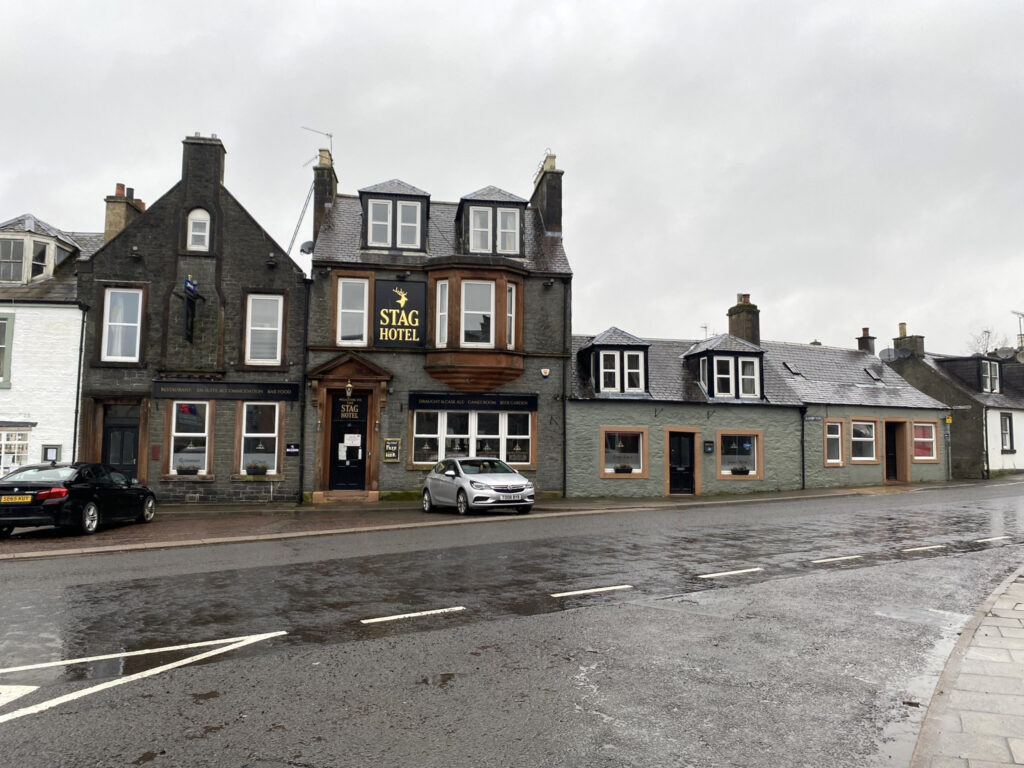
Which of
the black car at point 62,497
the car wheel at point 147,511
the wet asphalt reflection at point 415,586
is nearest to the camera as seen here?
the wet asphalt reflection at point 415,586

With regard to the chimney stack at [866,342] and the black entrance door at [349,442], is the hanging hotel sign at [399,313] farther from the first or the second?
the chimney stack at [866,342]

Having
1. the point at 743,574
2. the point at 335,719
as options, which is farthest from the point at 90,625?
the point at 743,574

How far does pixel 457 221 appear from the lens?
2531 centimetres

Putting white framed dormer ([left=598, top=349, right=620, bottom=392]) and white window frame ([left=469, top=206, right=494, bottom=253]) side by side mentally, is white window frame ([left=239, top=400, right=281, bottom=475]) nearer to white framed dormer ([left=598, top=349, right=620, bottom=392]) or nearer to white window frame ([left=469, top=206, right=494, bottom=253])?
white window frame ([left=469, top=206, right=494, bottom=253])

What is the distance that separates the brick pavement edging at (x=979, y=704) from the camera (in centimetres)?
411

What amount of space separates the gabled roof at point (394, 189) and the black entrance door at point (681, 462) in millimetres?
12552

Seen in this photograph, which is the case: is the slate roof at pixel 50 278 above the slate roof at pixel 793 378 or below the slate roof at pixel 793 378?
above

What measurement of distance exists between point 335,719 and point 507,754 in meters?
1.29

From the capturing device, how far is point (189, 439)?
21.7 m

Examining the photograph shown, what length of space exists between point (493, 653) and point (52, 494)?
12285 millimetres

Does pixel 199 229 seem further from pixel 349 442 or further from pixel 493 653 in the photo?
pixel 493 653

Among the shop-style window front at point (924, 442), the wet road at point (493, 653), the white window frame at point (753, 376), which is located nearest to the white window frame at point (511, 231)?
the white window frame at point (753, 376)

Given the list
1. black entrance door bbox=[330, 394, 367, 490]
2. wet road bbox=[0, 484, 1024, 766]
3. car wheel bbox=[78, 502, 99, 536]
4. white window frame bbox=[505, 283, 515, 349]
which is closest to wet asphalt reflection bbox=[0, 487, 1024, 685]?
wet road bbox=[0, 484, 1024, 766]

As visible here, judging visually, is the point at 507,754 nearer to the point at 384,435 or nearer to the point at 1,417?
the point at 384,435
